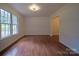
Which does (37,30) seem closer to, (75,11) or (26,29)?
(26,29)

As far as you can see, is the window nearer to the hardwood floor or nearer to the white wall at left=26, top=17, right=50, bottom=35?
the hardwood floor

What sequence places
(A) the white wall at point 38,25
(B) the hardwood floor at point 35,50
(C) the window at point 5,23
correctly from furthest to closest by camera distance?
(A) the white wall at point 38,25 → (C) the window at point 5,23 → (B) the hardwood floor at point 35,50

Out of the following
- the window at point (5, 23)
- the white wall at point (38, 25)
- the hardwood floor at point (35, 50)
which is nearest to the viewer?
the hardwood floor at point (35, 50)

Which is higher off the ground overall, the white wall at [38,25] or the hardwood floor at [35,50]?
Result: the white wall at [38,25]

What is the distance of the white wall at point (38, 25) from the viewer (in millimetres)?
8906

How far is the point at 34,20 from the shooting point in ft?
29.3

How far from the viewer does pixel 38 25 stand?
9.04 metres

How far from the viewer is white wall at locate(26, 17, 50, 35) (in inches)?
351

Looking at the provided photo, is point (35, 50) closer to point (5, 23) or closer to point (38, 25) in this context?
point (5, 23)

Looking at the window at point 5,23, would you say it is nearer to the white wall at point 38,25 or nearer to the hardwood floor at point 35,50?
the hardwood floor at point 35,50

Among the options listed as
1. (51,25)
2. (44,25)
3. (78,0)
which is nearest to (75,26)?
(78,0)

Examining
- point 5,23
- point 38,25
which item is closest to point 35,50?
point 5,23

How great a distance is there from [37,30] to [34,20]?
2.77 ft

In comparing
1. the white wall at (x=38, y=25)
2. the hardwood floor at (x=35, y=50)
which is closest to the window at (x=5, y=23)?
the hardwood floor at (x=35, y=50)
